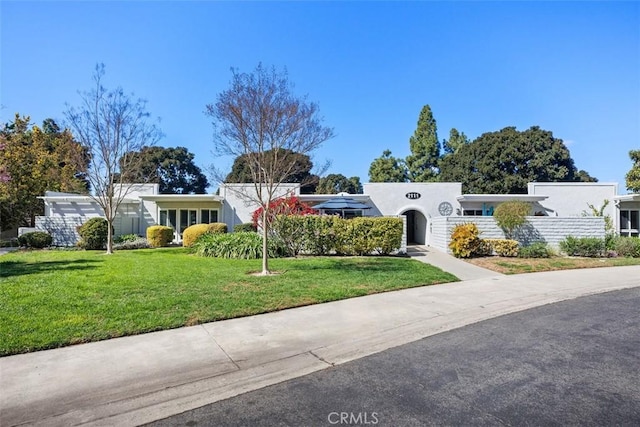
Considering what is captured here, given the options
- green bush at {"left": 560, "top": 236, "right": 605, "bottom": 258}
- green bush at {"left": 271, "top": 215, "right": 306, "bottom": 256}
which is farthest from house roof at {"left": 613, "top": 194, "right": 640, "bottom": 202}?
green bush at {"left": 271, "top": 215, "right": 306, "bottom": 256}

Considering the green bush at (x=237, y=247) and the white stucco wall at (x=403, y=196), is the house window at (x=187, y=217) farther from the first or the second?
the white stucco wall at (x=403, y=196)

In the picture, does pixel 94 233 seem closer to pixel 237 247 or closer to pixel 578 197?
pixel 237 247

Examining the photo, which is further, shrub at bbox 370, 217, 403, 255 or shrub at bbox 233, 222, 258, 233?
shrub at bbox 233, 222, 258, 233

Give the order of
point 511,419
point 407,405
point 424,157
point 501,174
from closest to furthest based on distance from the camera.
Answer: point 511,419 → point 407,405 → point 501,174 → point 424,157

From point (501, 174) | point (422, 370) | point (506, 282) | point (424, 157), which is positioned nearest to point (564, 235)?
point (506, 282)

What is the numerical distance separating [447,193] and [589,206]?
8347 mm

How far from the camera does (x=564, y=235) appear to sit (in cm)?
1559

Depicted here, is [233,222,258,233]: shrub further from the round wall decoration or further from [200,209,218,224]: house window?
the round wall decoration

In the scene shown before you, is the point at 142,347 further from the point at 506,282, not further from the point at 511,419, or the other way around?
the point at 506,282

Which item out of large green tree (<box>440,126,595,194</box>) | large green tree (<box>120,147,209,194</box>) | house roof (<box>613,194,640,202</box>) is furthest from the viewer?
large green tree (<box>120,147,209,194</box>)

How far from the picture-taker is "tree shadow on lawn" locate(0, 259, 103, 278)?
31.2 ft

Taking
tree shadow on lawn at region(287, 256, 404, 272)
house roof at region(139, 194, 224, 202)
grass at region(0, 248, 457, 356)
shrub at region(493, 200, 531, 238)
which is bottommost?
tree shadow on lawn at region(287, 256, 404, 272)

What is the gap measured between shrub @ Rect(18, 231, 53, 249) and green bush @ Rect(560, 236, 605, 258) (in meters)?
23.7

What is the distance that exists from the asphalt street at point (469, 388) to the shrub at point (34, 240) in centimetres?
1923
